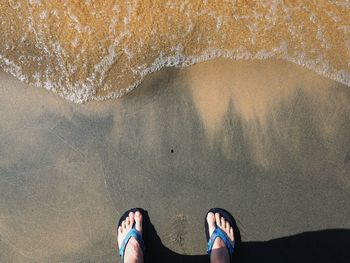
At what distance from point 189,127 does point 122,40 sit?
2.93 ft

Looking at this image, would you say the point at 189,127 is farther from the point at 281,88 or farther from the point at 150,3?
the point at 150,3

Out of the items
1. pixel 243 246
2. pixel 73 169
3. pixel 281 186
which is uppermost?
pixel 73 169

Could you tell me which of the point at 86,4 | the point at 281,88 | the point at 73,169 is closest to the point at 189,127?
the point at 281,88

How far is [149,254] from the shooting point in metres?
3.00

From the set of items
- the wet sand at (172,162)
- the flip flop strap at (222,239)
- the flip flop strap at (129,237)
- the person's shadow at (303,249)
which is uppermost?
the wet sand at (172,162)

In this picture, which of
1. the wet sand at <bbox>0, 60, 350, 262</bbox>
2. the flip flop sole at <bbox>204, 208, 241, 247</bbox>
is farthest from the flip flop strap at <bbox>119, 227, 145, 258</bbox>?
the flip flop sole at <bbox>204, 208, 241, 247</bbox>

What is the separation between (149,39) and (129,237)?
1.60 meters

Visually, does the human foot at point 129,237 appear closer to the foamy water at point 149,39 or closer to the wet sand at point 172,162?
the wet sand at point 172,162

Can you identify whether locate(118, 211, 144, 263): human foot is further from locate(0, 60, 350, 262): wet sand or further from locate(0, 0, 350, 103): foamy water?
locate(0, 0, 350, 103): foamy water

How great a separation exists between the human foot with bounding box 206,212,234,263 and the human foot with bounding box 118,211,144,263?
1.88 ft

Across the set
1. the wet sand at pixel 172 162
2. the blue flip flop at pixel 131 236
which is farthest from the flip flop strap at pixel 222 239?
the blue flip flop at pixel 131 236

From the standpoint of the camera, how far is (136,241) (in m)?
2.94

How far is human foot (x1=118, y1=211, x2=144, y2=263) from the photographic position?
290 cm

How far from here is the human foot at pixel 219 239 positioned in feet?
9.57
